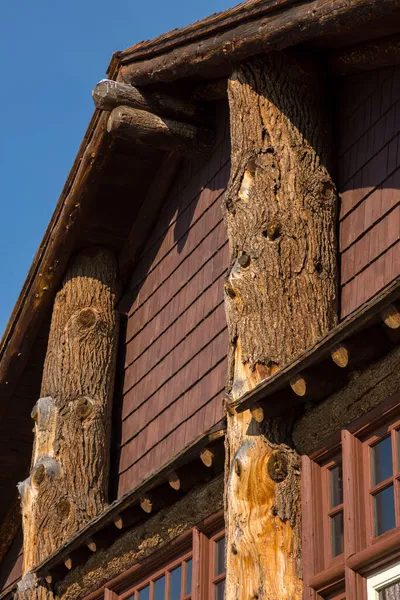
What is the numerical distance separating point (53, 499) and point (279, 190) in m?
3.85

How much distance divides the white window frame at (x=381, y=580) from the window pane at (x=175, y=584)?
95.0 inches

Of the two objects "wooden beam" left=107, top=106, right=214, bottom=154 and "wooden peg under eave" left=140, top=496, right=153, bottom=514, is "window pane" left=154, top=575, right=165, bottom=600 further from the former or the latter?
"wooden beam" left=107, top=106, right=214, bottom=154

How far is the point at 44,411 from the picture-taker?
1154 centimetres

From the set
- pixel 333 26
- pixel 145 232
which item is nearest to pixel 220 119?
pixel 145 232

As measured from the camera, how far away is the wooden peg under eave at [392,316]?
274 inches

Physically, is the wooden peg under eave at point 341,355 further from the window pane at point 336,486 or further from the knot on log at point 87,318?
the knot on log at point 87,318

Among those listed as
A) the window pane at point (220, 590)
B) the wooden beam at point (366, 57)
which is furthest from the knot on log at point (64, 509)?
the wooden beam at point (366, 57)

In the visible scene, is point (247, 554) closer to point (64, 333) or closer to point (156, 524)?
point (156, 524)

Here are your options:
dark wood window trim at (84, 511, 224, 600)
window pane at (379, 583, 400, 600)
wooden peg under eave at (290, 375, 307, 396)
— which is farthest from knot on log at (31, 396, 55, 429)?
window pane at (379, 583, 400, 600)

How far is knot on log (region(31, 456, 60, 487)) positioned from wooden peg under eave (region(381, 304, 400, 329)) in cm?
503

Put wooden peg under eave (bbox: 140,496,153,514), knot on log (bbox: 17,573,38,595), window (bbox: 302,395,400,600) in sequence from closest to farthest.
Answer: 1. window (bbox: 302,395,400,600)
2. wooden peg under eave (bbox: 140,496,153,514)
3. knot on log (bbox: 17,573,38,595)

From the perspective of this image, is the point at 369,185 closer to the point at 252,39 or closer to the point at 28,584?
the point at 252,39

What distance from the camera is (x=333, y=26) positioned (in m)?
8.74

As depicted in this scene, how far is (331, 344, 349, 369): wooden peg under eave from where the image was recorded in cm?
730
